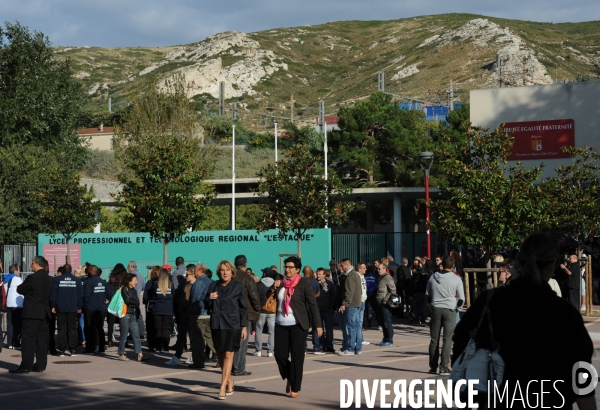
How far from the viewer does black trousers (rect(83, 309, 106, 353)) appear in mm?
18688

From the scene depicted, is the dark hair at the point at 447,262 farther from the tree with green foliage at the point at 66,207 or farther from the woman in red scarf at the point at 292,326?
the tree with green foliage at the point at 66,207

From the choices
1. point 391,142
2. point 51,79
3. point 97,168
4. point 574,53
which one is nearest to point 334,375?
point 51,79

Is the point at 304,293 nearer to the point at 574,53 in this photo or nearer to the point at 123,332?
the point at 123,332

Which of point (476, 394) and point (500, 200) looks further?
point (500, 200)

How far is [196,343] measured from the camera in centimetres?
1556

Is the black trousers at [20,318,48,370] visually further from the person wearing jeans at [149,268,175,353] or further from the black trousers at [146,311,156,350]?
the black trousers at [146,311,156,350]

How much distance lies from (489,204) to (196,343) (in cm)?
898

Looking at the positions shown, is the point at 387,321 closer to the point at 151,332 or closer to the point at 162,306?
the point at 162,306

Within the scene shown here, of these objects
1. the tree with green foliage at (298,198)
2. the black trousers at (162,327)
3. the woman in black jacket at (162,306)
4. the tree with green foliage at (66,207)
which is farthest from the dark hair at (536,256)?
the tree with green foliage at (66,207)

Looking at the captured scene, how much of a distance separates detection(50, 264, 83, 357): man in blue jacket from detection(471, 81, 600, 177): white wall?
23902 mm

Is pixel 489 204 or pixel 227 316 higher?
pixel 489 204

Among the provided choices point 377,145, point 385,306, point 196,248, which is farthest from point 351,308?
point 377,145

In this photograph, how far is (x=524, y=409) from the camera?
4746 millimetres

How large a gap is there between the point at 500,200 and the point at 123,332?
30.5 feet
